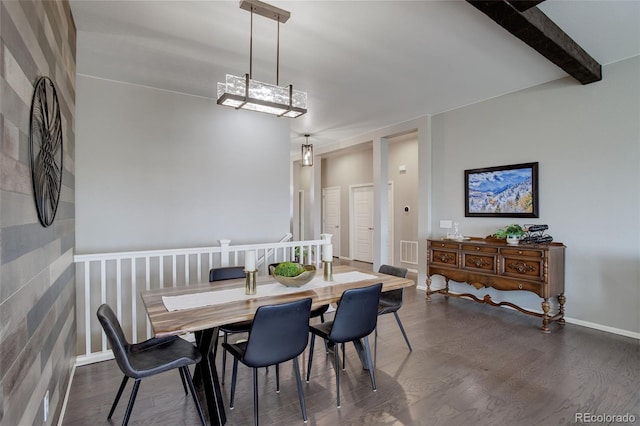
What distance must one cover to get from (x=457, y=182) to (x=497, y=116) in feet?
3.37

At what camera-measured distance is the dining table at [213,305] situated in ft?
5.91

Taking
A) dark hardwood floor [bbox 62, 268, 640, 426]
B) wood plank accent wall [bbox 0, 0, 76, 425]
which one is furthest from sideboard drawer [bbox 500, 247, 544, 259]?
wood plank accent wall [bbox 0, 0, 76, 425]

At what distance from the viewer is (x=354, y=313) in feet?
7.38

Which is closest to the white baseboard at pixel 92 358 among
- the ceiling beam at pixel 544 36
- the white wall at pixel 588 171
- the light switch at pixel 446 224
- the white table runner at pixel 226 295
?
the white table runner at pixel 226 295

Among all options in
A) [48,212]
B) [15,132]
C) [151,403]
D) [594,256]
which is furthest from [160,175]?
[594,256]

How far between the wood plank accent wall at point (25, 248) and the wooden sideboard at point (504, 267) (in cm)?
417

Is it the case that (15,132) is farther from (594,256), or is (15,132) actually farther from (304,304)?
(594,256)

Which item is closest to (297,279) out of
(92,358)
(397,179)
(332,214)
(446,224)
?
(92,358)

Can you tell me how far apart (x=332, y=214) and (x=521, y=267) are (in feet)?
19.2

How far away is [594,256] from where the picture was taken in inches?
144

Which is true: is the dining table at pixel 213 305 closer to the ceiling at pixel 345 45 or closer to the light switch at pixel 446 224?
the ceiling at pixel 345 45

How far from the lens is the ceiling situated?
256cm

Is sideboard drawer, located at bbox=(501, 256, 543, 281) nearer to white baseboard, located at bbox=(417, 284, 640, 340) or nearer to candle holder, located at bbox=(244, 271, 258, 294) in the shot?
white baseboard, located at bbox=(417, 284, 640, 340)

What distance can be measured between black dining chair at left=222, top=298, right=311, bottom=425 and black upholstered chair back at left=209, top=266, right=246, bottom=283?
1014 mm
